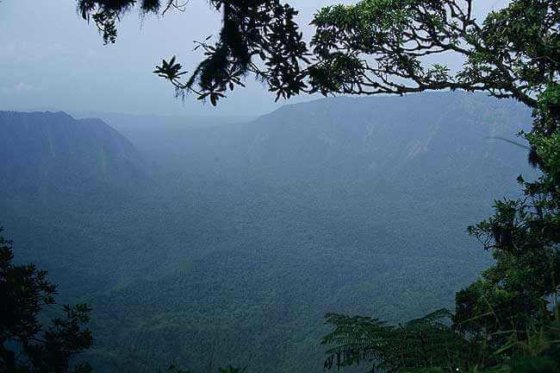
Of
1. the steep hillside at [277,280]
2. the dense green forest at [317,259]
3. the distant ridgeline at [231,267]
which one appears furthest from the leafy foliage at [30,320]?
the distant ridgeline at [231,267]

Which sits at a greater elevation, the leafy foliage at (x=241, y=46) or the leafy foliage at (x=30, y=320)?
the leafy foliage at (x=241, y=46)

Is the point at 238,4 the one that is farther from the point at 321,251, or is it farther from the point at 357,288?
the point at 321,251

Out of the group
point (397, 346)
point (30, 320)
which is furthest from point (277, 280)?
point (397, 346)

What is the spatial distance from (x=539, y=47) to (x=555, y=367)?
6156 millimetres

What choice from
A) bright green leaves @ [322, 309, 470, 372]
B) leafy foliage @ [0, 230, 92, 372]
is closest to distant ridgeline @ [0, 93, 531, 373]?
leafy foliage @ [0, 230, 92, 372]

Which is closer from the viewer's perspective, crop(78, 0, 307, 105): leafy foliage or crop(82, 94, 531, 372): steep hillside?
crop(78, 0, 307, 105): leafy foliage

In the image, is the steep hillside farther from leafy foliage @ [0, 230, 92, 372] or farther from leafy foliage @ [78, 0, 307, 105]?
leafy foliage @ [78, 0, 307, 105]

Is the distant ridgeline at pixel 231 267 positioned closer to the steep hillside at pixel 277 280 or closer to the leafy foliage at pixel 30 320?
the steep hillside at pixel 277 280

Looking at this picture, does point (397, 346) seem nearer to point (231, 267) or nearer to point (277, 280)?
point (277, 280)

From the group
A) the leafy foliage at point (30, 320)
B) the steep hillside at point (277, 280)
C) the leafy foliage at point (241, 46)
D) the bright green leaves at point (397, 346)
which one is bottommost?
the steep hillside at point (277, 280)

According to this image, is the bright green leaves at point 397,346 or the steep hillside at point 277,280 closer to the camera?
the bright green leaves at point 397,346

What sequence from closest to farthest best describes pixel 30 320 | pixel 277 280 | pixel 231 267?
pixel 30 320
pixel 277 280
pixel 231 267

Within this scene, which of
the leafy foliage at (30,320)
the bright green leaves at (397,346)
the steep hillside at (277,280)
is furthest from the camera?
the steep hillside at (277,280)

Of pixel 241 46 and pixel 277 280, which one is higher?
pixel 241 46
